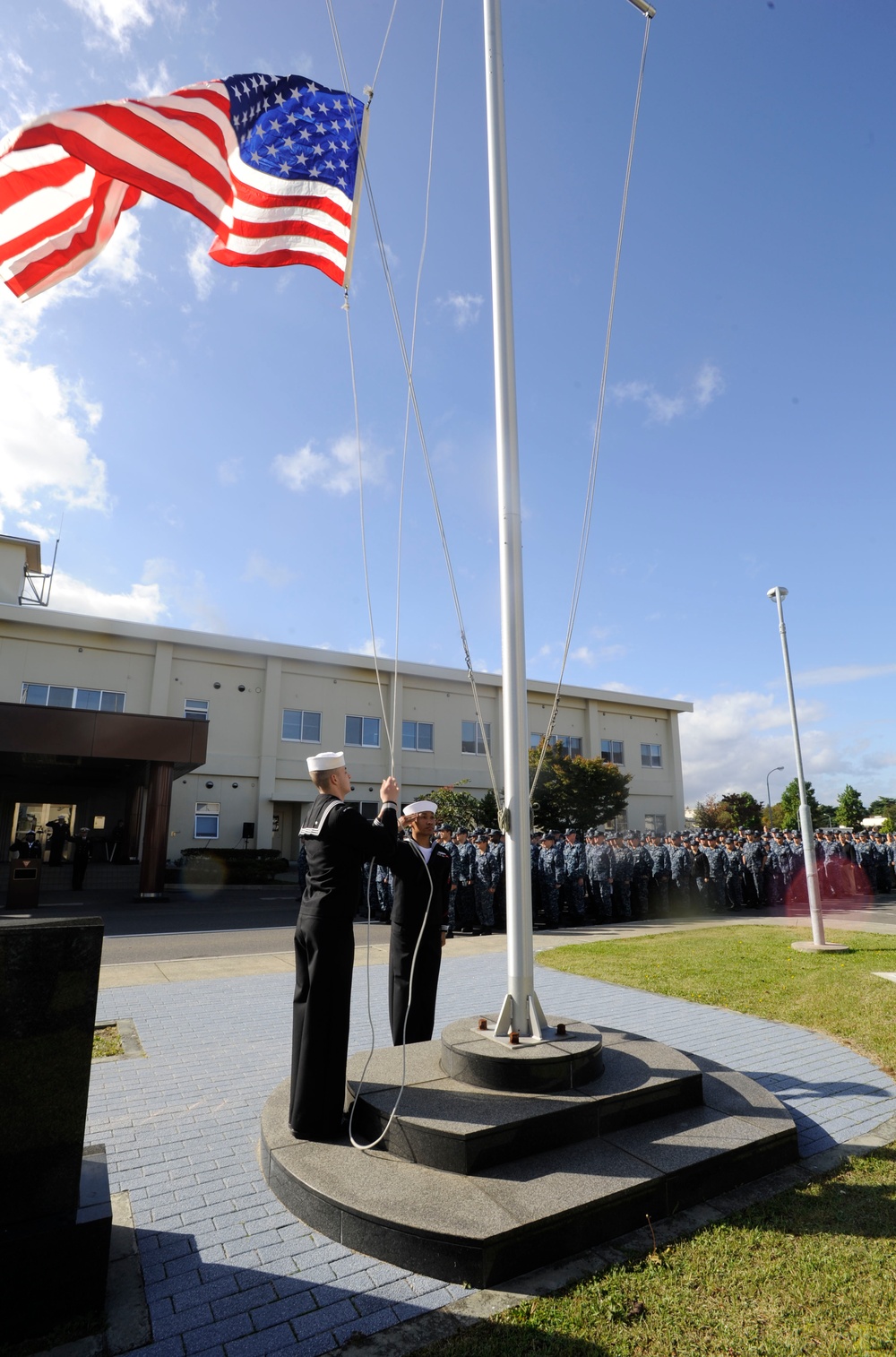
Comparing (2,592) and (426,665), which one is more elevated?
(2,592)

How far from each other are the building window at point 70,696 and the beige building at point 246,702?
0.13 ft

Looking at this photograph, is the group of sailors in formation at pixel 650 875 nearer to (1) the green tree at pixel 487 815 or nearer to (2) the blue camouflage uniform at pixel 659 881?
(2) the blue camouflage uniform at pixel 659 881

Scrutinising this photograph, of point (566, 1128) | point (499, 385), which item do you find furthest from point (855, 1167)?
point (499, 385)

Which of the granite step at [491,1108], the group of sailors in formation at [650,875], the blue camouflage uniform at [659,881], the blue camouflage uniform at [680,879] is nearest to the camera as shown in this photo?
the granite step at [491,1108]

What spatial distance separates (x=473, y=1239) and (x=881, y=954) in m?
9.81

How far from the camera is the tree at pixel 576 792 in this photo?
113 ft

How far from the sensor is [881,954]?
34.3ft

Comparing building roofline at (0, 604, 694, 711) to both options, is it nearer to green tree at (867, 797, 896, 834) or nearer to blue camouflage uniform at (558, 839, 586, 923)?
blue camouflage uniform at (558, 839, 586, 923)

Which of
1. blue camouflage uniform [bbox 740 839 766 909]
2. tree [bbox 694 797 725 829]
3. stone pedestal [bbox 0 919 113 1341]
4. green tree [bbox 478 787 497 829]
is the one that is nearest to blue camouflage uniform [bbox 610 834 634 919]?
blue camouflage uniform [bbox 740 839 766 909]

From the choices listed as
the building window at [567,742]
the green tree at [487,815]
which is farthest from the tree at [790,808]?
the green tree at [487,815]

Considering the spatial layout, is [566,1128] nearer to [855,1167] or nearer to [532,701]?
[855,1167]

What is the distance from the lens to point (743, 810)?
7081 centimetres

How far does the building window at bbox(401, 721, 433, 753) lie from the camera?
113 feet

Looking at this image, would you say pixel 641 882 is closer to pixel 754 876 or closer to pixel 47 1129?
pixel 754 876
